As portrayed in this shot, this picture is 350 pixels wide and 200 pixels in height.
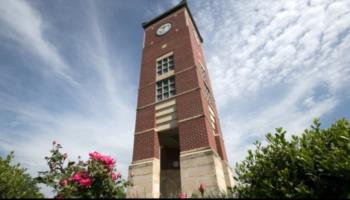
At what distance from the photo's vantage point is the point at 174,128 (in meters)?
14.4

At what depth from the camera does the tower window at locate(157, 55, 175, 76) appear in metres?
17.8

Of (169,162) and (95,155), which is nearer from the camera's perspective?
(95,155)

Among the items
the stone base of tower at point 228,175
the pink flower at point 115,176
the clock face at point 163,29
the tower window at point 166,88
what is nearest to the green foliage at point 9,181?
the pink flower at point 115,176

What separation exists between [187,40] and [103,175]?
14083 mm

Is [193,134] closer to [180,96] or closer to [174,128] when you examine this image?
[174,128]

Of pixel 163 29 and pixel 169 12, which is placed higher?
pixel 169 12

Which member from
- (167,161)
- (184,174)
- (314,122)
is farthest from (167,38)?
(314,122)

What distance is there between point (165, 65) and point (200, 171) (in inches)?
387

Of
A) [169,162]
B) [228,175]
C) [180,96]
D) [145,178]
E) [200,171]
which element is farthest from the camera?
[169,162]

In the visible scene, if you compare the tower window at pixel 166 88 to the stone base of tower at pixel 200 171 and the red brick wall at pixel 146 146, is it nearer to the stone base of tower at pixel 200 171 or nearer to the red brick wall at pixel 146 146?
the red brick wall at pixel 146 146

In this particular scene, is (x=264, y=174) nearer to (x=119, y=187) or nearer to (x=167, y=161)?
(x=119, y=187)

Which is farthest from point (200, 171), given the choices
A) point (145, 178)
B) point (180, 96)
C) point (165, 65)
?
point (165, 65)

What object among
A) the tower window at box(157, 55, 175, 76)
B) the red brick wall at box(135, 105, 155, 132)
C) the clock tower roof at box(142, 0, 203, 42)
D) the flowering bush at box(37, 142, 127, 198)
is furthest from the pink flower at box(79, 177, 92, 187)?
the clock tower roof at box(142, 0, 203, 42)

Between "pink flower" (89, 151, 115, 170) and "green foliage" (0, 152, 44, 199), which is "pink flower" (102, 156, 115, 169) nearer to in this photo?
"pink flower" (89, 151, 115, 170)
